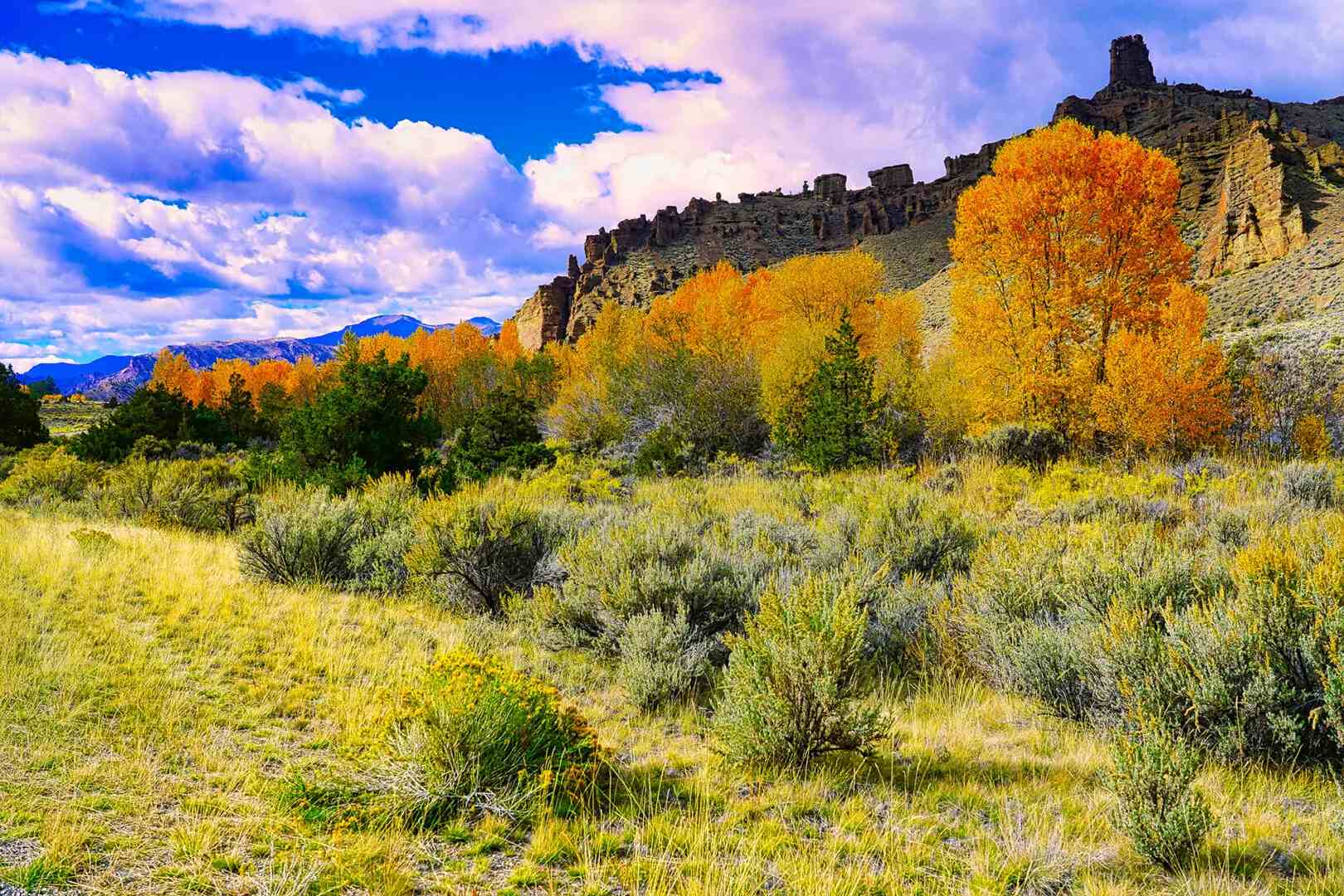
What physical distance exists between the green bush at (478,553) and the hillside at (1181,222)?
31.0 m

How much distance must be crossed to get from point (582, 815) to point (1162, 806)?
260 cm

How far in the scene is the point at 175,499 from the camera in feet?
36.5

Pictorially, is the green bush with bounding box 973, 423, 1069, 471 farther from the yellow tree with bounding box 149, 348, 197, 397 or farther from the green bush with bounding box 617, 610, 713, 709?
the yellow tree with bounding box 149, 348, 197, 397

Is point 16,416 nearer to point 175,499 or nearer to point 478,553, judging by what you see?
point 175,499

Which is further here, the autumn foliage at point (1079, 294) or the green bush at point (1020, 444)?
the green bush at point (1020, 444)

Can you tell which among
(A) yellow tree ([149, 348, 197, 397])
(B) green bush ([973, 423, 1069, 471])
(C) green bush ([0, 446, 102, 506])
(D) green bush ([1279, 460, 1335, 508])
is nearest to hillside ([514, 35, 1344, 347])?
(B) green bush ([973, 423, 1069, 471])

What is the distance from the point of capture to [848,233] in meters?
100

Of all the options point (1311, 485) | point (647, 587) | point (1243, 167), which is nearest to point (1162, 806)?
point (647, 587)

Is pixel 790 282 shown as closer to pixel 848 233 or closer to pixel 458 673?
pixel 458 673

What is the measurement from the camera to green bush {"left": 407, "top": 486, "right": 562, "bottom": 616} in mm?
6918

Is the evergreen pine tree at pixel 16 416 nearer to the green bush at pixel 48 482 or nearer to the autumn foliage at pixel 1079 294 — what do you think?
the green bush at pixel 48 482

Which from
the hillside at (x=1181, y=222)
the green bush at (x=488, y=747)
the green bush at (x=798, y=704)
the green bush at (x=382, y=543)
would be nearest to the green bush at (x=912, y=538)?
the green bush at (x=798, y=704)

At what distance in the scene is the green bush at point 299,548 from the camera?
762cm

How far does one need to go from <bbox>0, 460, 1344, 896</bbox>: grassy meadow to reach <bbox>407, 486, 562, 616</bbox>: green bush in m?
0.71
